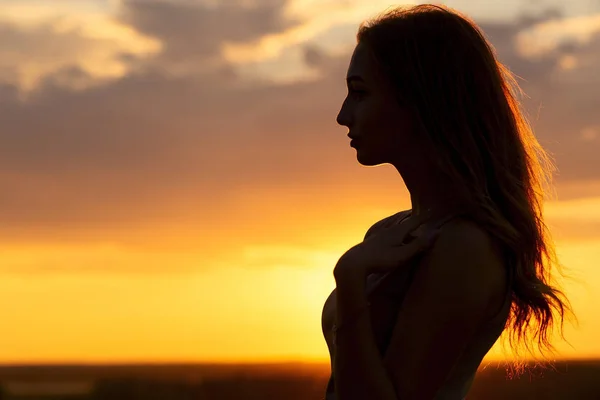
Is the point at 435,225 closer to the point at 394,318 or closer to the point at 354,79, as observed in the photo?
the point at 394,318

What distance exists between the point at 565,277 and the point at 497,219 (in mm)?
712

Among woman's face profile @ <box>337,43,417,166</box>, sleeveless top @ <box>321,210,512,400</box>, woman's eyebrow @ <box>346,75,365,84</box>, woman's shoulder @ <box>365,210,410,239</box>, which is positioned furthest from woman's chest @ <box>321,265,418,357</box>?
woman's eyebrow @ <box>346,75,365,84</box>

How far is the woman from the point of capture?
5133mm

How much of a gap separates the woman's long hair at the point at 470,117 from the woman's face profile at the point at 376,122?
56mm

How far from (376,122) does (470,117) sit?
46cm

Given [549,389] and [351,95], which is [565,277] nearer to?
[351,95]

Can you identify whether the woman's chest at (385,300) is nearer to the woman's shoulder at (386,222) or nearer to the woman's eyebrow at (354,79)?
the woman's shoulder at (386,222)

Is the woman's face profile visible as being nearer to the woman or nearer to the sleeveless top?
the woman

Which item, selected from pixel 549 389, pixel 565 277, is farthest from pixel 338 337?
pixel 549 389

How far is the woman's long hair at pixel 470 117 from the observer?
17.5 ft

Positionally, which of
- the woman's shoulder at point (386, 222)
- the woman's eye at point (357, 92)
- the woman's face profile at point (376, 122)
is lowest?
the woman's shoulder at point (386, 222)

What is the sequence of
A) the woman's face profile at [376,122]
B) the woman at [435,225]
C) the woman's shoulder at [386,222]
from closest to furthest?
the woman at [435,225], the woman's face profile at [376,122], the woman's shoulder at [386,222]

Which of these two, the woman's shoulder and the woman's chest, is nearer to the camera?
the woman's chest

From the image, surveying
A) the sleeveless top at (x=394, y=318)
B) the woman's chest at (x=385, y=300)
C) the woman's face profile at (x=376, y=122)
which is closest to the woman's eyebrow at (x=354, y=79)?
the woman's face profile at (x=376, y=122)
